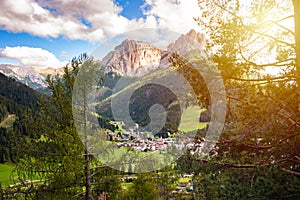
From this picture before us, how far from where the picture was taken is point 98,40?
790 centimetres

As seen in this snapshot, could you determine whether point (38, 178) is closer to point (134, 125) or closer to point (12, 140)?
point (12, 140)

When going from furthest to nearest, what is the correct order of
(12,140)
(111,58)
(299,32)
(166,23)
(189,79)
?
1. (111,58)
2. (12,140)
3. (166,23)
4. (189,79)
5. (299,32)

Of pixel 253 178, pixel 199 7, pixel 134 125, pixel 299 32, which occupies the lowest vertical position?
pixel 253 178

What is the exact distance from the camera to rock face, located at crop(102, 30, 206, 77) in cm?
656

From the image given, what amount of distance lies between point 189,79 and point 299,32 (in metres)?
2.09

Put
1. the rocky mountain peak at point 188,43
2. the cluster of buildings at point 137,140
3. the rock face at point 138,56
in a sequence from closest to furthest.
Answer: the rocky mountain peak at point 188,43
the rock face at point 138,56
the cluster of buildings at point 137,140

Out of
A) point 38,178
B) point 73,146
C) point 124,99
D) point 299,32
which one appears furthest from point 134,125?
point 299,32

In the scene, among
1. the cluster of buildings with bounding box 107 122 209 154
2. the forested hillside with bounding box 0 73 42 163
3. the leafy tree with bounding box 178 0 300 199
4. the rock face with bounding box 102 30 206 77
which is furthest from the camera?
the forested hillside with bounding box 0 73 42 163

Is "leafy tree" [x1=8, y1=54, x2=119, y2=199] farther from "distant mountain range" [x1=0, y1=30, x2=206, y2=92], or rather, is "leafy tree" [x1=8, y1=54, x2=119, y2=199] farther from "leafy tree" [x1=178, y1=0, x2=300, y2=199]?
"leafy tree" [x1=178, y1=0, x2=300, y2=199]

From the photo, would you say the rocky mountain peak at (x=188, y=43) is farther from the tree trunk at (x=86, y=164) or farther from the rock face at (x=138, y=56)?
the tree trunk at (x=86, y=164)

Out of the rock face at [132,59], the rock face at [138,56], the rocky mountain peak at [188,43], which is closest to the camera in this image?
the rocky mountain peak at [188,43]

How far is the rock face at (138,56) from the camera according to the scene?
21.5 feet

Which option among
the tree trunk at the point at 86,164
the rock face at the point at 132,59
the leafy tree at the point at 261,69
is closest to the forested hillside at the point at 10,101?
the tree trunk at the point at 86,164

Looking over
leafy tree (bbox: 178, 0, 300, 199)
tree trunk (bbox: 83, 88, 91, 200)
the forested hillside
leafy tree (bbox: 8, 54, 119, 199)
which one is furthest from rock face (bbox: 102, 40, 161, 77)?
the forested hillside
